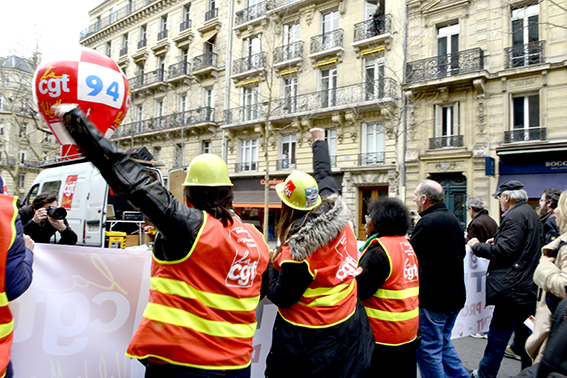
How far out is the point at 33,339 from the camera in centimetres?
234

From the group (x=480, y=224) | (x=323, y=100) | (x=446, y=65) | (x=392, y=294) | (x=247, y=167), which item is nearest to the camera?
(x=392, y=294)

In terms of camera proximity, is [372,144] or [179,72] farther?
[179,72]

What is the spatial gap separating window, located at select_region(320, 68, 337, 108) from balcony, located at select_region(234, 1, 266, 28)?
19.0ft

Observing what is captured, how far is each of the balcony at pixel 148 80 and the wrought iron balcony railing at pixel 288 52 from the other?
30.8 feet

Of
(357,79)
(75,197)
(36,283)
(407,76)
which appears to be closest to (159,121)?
(357,79)

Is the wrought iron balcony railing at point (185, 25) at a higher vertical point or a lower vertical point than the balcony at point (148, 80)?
higher

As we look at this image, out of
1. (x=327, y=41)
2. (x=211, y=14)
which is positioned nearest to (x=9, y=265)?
(x=327, y=41)

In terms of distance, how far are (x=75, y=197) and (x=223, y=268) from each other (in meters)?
7.29

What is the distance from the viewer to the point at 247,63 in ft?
70.2

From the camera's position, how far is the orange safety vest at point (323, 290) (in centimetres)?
207

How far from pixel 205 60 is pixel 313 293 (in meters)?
24.4

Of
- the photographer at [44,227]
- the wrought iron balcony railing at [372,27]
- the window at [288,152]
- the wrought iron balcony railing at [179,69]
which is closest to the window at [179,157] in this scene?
the wrought iron balcony railing at [179,69]

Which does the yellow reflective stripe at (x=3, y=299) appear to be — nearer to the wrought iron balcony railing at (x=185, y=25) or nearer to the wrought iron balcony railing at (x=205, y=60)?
the wrought iron balcony railing at (x=205, y=60)

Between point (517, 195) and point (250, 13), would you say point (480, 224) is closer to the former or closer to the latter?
point (517, 195)
